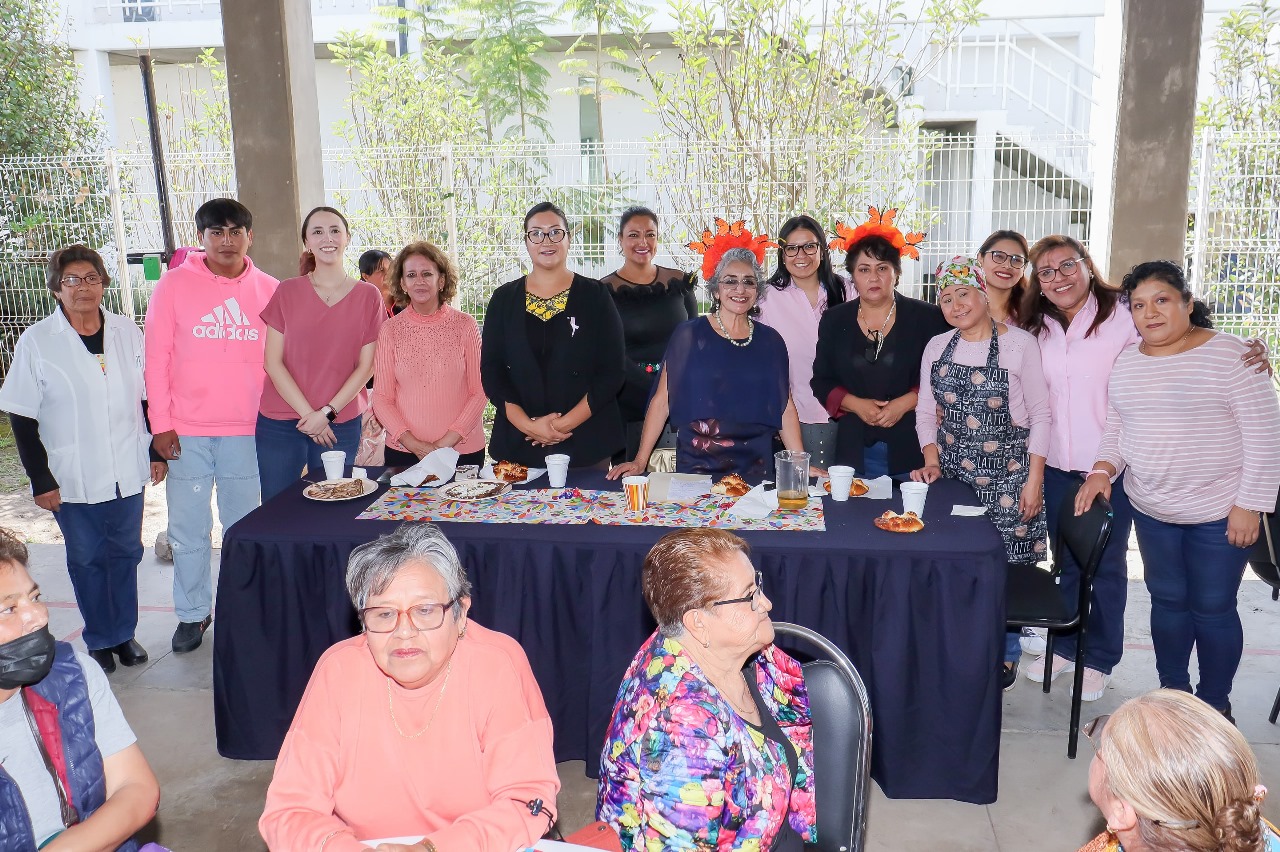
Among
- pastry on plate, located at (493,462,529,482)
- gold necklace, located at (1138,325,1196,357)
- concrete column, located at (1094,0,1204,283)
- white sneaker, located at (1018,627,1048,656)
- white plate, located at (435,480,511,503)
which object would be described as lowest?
white sneaker, located at (1018,627,1048,656)

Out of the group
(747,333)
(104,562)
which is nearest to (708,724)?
(747,333)

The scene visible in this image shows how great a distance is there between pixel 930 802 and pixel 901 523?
0.87 m

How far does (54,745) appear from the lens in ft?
6.43

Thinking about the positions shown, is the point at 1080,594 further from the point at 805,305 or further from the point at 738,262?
the point at 805,305

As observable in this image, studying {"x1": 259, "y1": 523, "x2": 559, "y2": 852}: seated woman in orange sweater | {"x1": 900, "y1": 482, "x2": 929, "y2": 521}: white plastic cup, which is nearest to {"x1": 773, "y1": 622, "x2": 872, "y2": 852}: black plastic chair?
{"x1": 259, "y1": 523, "x2": 559, "y2": 852}: seated woman in orange sweater

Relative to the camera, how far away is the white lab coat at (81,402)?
3.75 m

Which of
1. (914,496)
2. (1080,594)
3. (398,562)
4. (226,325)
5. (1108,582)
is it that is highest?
(226,325)

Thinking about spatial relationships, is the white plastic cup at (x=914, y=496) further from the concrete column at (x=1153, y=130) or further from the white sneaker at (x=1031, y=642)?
the concrete column at (x=1153, y=130)

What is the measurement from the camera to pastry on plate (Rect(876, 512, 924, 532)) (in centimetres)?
310

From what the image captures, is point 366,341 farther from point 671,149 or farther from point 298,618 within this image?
point 671,149

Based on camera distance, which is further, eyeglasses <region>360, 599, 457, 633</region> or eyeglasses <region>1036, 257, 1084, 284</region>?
eyeglasses <region>1036, 257, 1084, 284</region>

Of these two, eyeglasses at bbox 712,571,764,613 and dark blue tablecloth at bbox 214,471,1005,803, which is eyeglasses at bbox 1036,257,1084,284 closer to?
dark blue tablecloth at bbox 214,471,1005,803

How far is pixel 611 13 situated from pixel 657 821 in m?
13.3

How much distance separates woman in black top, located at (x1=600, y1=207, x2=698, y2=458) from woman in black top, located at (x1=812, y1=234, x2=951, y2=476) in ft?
3.06
